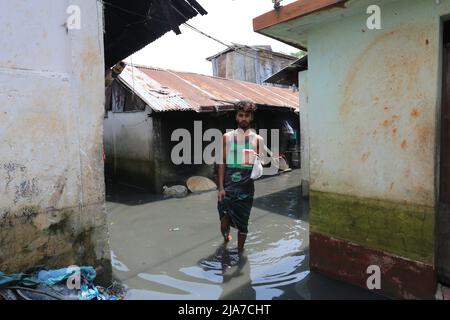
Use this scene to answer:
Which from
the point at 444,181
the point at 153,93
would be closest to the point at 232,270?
the point at 444,181

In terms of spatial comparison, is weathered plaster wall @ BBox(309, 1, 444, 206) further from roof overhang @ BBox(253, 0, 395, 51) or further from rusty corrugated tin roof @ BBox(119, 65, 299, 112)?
rusty corrugated tin roof @ BBox(119, 65, 299, 112)

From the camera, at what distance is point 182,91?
10664 millimetres

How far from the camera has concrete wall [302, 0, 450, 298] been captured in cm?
304

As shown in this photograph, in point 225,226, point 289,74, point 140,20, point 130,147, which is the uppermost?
point 289,74

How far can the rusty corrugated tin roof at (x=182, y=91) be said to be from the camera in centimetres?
948

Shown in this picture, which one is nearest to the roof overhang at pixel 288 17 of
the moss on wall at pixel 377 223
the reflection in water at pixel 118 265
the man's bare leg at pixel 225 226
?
the moss on wall at pixel 377 223

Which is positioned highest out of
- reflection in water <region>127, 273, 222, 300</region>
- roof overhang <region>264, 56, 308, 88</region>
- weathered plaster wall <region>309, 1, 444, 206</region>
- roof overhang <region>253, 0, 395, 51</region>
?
roof overhang <region>264, 56, 308, 88</region>

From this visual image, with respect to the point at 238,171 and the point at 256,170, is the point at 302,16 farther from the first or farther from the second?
the point at 238,171

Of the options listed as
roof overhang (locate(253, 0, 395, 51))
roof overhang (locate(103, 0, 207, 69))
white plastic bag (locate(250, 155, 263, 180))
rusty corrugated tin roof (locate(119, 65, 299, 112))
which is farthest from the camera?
rusty corrugated tin roof (locate(119, 65, 299, 112))

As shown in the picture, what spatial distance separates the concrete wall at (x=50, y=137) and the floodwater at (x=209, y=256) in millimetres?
939

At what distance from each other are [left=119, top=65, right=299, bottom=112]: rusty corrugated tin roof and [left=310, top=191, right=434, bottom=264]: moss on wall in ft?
19.3

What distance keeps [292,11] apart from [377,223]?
2253 millimetres

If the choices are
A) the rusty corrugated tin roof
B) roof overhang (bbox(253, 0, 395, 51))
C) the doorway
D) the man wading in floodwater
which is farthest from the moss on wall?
the rusty corrugated tin roof

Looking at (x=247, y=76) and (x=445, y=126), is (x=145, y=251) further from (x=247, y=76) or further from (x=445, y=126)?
(x=247, y=76)
